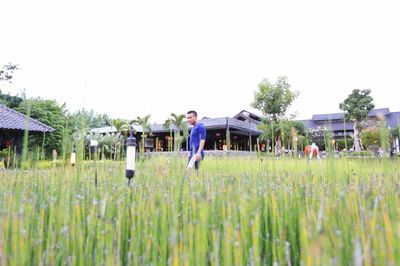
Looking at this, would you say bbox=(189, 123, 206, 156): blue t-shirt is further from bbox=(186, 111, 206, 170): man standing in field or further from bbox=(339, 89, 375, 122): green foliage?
bbox=(339, 89, 375, 122): green foliage

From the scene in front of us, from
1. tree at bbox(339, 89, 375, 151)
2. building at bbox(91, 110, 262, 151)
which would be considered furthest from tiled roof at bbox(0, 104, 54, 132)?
tree at bbox(339, 89, 375, 151)

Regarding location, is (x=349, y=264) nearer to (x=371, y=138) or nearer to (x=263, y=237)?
(x=263, y=237)

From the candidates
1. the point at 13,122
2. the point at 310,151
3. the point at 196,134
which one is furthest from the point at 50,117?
the point at 196,134

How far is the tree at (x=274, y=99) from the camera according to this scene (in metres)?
20.5

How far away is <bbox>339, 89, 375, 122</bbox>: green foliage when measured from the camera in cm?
2306

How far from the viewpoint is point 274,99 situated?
2070 cm

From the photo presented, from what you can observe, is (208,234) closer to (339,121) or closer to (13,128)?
(13,128)

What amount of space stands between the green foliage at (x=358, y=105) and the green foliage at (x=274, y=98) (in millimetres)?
5343

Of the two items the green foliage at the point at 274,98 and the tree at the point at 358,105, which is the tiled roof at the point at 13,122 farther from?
the tree at the point at 358,105

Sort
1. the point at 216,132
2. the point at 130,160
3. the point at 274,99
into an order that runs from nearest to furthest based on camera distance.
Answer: the point at 130,160, the point at 216,132, the point at 274,99

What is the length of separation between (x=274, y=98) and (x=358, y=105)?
755 centimetres

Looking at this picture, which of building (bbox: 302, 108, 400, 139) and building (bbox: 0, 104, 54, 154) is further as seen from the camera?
building (bbox: 302, 108, 400, 139)

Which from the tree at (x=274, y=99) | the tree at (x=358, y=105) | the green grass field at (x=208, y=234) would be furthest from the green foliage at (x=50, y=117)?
the tree at (x=358, y=105)

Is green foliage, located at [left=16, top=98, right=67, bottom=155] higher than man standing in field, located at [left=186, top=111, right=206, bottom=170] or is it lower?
higher
